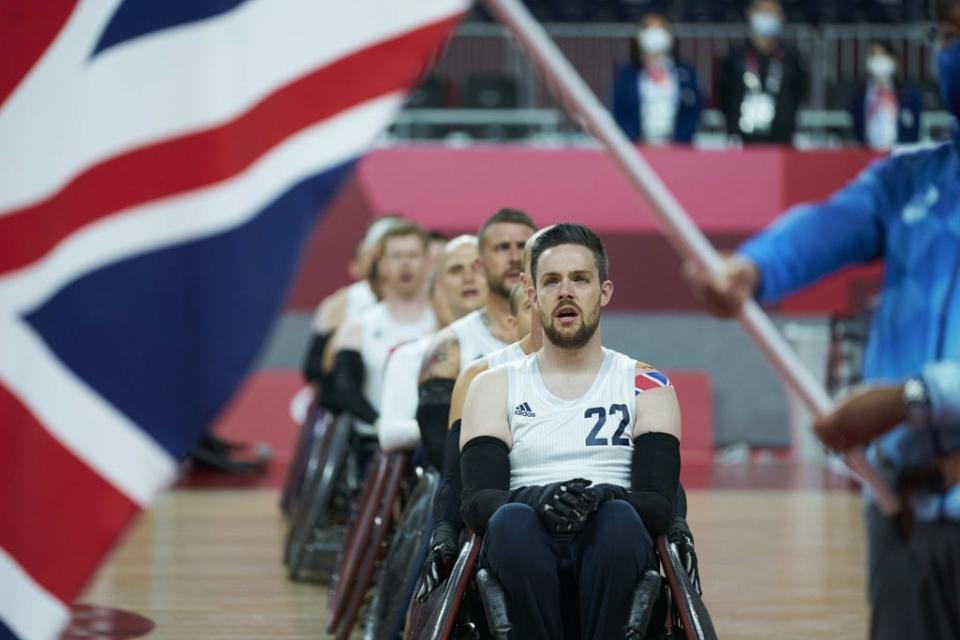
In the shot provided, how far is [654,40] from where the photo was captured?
1447 cm

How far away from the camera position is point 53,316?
2939 mm

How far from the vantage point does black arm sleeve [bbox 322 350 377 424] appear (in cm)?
745

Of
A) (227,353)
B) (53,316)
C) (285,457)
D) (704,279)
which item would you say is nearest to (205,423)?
(227,353)

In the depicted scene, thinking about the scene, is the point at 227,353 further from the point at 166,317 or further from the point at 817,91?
the point at 817,91

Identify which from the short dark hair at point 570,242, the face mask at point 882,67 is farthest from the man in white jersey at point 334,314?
the face mask at point 882,67

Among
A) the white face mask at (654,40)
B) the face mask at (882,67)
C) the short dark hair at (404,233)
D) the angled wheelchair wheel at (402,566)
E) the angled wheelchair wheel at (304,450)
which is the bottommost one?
the angled wheelchair wheel at (304,450)

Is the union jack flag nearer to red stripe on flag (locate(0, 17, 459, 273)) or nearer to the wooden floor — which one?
red stripe on flag (locate(0, 17, 459, 273))

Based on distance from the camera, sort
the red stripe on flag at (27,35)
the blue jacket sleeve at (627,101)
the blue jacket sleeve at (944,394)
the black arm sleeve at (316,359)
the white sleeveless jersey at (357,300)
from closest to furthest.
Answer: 1. the blue jacket sleeve at (944,394)
2. the red stripe on flag at (27,35)
3. the white sleeveless jersey at (357,300)
4. the black arm sleeve at (316,359)
5. the blue jacket sleeve at (627,101)

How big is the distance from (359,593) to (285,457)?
795cm

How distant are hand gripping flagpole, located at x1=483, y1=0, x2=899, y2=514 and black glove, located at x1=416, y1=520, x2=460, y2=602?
1.67m

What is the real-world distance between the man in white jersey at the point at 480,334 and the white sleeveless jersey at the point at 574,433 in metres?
0.96

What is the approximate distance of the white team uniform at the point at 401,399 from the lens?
595 centimetres

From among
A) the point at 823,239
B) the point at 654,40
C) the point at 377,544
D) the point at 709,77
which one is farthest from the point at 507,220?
the point at 709,77

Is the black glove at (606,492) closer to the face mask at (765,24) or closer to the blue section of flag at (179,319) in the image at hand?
the blue section of flag at (179,319)
